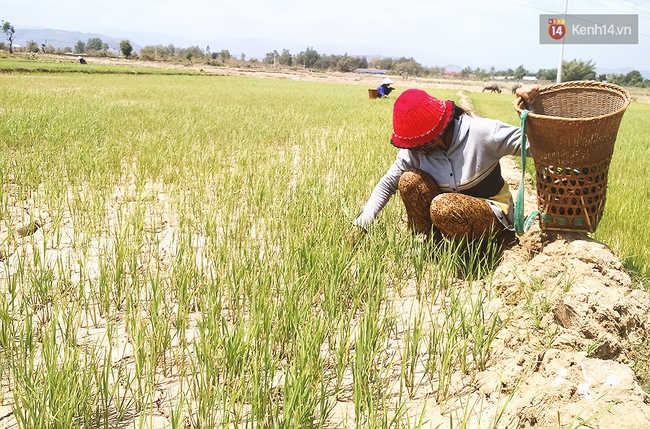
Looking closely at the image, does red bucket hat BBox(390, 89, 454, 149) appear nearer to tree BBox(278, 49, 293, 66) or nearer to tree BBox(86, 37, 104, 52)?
tree BBox(278, 49, 293, 66)

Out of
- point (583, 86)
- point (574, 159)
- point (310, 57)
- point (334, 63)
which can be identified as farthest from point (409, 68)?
point (574, 159)

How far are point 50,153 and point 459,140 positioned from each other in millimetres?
3578

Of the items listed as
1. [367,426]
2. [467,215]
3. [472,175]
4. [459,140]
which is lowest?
[367,426]

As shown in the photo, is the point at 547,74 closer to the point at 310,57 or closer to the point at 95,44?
the point at 310,57

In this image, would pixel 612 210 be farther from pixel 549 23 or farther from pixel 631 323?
pixel 549 23

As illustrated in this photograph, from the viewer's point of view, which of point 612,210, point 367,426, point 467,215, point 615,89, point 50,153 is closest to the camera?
point 367,426

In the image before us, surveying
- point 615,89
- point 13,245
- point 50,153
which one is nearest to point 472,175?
point 615,89

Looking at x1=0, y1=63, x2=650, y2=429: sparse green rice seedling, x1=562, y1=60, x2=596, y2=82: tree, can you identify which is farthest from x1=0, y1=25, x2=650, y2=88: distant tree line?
x1=0, y1=63, x2=650, y2=429: sparse green rice seedling

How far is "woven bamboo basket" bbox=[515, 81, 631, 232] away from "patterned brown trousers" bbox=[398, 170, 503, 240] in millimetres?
257

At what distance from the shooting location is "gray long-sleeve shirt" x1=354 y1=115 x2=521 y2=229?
2.36 meters

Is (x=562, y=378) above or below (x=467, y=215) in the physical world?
below

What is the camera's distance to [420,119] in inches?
90.1

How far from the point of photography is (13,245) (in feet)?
9.06

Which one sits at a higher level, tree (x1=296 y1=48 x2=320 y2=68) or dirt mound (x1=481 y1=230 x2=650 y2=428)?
tree (x1=296 y1=48 x2=320 y2=68)
